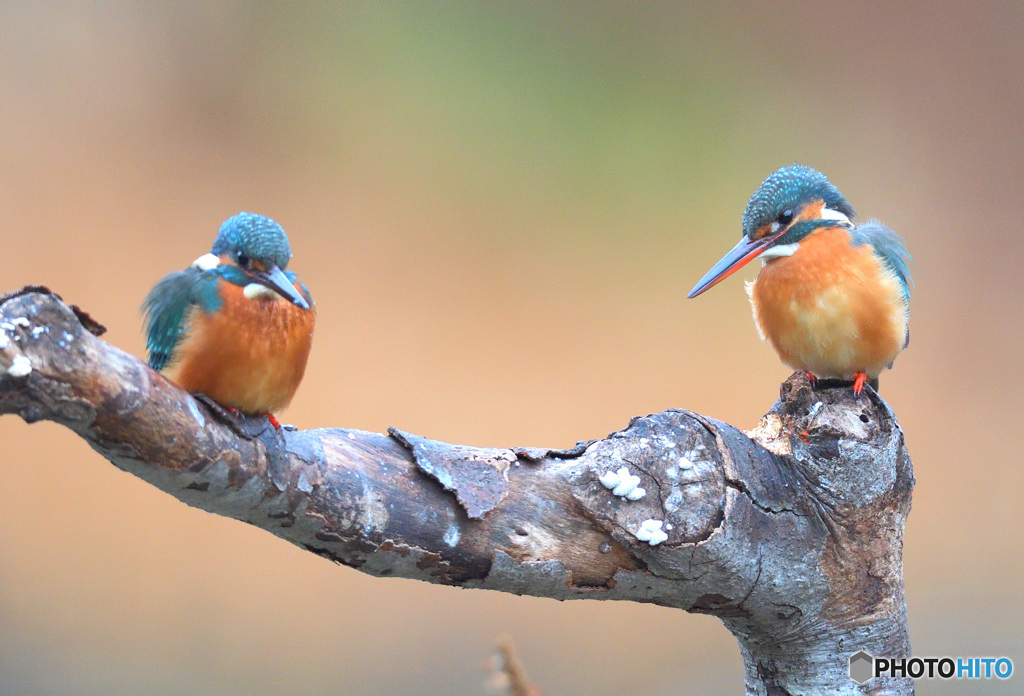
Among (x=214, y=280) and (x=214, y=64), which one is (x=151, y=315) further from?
(x=214, y=64)

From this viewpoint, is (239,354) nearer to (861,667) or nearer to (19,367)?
(19,367)

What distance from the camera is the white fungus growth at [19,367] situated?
777 millimetres

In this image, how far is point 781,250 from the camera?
1.40 m

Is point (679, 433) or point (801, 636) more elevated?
point (679, 433)

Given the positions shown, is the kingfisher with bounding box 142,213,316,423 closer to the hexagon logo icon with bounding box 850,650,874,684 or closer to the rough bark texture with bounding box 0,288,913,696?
the rough bark texture with bounding box 0,288,913,696

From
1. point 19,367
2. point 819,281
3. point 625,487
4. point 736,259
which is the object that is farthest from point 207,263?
point 819,281

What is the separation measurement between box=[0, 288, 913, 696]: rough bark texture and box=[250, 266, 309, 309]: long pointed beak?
16 cm

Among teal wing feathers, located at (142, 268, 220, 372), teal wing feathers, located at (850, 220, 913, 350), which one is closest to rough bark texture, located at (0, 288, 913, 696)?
teal wing feathers, located at (142, 268, 220, 372)

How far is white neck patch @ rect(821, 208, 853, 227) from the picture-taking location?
1421 mm

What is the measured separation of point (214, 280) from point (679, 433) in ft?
2.11

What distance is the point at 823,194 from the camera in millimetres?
1420

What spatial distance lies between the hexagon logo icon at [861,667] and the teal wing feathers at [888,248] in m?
0.49

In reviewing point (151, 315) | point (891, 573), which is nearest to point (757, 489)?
point (891, 573)

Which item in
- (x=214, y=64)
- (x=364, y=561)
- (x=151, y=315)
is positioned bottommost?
(x=364, y=561)
